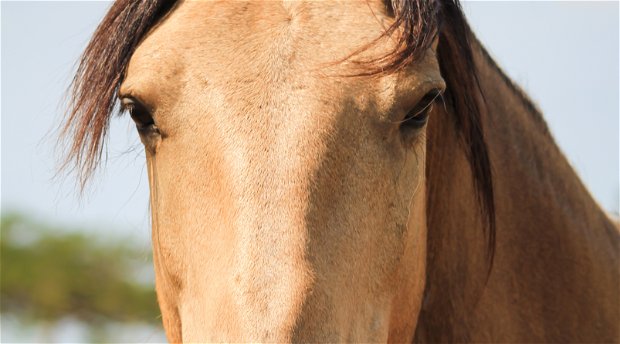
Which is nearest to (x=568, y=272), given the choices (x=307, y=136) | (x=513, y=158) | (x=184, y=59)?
(x=513, y=158)

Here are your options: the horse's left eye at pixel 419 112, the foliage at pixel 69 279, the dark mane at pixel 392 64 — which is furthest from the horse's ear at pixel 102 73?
the foliage at pixel 69 279

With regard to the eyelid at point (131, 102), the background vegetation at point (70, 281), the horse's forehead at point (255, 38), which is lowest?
the background vegetation at point (70, 281)

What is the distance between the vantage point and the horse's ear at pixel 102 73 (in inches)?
117

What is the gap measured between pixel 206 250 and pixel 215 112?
405 millimetres

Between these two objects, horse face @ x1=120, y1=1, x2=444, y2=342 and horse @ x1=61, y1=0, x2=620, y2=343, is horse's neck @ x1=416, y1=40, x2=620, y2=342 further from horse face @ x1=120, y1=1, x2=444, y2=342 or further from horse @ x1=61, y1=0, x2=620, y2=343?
horse face @ x1=120, y1=1, x2=444, y2=342

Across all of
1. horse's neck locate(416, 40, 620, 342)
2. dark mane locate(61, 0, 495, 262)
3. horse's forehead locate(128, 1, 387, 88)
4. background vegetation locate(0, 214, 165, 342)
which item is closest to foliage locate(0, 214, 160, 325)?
background vegetation locate(0, 214, 165, 342)

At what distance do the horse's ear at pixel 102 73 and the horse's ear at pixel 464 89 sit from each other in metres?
1.02

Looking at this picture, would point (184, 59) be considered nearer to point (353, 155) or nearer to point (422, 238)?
point (353, 155)

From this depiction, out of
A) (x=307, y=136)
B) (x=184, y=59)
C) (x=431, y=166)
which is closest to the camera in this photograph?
(x=307, y=136)

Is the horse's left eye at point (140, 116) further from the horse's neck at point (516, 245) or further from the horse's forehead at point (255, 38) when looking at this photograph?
the horse's neck at point (516, 245)

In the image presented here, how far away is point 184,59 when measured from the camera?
105 inches

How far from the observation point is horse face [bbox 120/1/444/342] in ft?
7.68

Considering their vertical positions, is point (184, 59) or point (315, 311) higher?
point (184, 59)

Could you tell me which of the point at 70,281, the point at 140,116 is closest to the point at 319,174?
the point at 140,116
